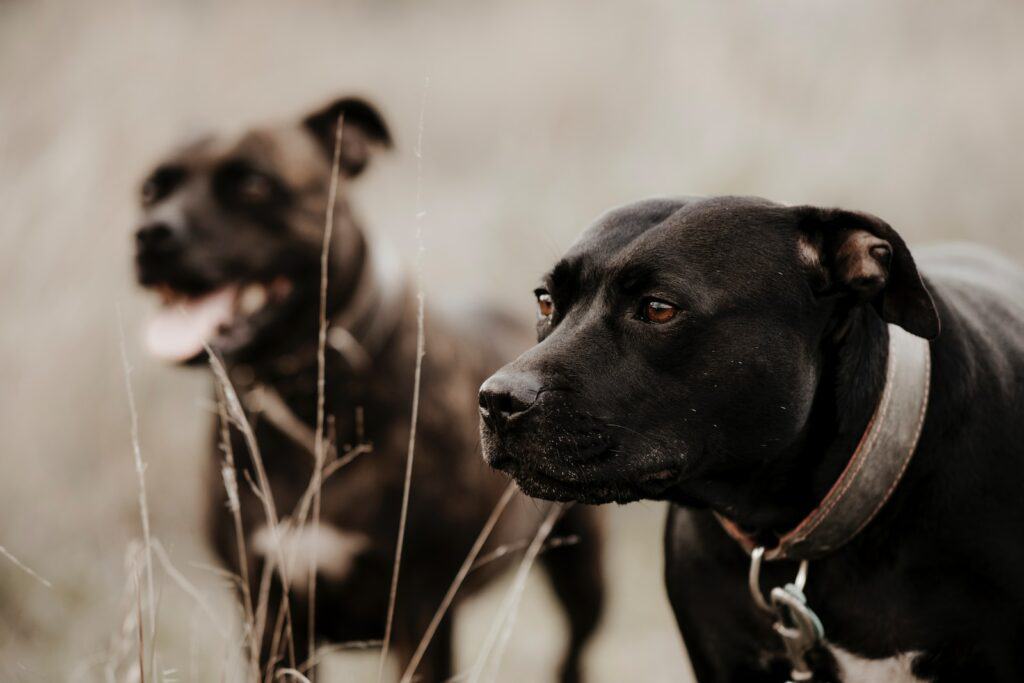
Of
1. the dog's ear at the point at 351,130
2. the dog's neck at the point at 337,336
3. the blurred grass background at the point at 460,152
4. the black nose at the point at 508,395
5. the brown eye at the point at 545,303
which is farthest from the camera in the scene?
the blurred grass background at the point at 460,152

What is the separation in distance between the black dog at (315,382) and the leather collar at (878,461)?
1.60 meters

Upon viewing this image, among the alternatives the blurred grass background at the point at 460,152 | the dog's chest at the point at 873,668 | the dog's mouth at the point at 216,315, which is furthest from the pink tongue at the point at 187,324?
the dog's chest at the point at 873,668

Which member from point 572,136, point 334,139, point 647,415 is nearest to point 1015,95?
point 572,136

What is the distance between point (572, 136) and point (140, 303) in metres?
3.62

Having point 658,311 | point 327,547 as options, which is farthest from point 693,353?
point 327,547

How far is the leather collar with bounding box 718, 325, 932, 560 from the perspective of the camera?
8.26ft

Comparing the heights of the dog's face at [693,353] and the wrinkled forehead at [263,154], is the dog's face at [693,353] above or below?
below

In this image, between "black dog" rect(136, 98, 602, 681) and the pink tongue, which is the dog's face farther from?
the pink tongue

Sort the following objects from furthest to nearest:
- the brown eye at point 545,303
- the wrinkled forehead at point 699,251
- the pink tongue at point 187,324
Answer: the pink tongue at point 187,324 → the brown eye at point 545,303 → the wrinkled forehead at point 699,251

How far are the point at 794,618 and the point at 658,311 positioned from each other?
764 mm

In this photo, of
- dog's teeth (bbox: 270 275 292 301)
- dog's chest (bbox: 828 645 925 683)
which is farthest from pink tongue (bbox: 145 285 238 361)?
dog's chest (bbox: 828 645 925 683)

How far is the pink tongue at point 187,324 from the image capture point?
12.7 feet

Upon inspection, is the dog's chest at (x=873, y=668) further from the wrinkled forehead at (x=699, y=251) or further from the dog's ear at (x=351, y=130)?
the dog's ear at (x=351, y=130)

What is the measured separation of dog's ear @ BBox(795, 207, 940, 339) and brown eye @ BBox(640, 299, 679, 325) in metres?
0.34
